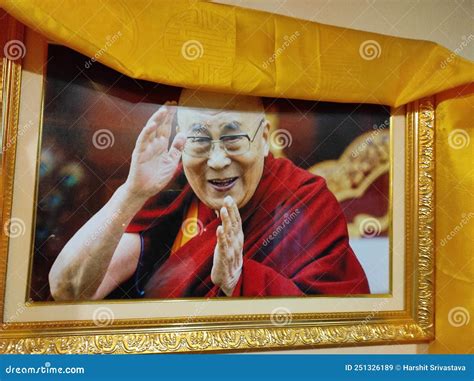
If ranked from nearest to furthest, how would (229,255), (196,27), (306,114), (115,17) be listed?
(115,17), (196,27), (229,255), (306,114)

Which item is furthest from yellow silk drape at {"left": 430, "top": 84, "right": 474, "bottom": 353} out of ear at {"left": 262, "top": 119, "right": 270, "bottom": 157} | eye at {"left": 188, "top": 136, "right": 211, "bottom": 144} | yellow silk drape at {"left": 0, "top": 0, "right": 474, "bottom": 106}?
eye at {"left": 188, "top": 136, "right": 211, "bottom": 144}

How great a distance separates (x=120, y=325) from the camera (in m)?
1.42

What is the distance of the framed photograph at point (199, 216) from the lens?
136cm

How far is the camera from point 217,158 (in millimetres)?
1546

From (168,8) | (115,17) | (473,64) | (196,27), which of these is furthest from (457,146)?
(115,17)

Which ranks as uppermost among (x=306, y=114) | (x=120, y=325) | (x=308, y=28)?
(x=308, y=28)

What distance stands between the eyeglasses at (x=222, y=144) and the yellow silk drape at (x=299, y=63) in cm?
18

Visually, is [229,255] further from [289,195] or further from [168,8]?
[168,8]

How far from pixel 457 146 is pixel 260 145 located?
80cm

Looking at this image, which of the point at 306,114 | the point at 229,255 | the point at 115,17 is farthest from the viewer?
the point at 306,114

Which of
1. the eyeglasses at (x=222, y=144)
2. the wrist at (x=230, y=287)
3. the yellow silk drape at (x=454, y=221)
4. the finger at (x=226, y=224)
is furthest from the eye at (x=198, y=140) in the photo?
the yellow silk drape at (x=454, y=221)

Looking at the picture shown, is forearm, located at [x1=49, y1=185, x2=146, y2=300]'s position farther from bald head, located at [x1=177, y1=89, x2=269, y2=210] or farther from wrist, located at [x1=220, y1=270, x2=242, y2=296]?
wrist, located at [x1=220, y1=270, x2=242, y2=296]

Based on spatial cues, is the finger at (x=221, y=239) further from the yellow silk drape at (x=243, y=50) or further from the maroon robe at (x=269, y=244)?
the yellow silk drape at (x=243, y=50)

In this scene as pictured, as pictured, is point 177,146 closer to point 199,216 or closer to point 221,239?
point 199,216
